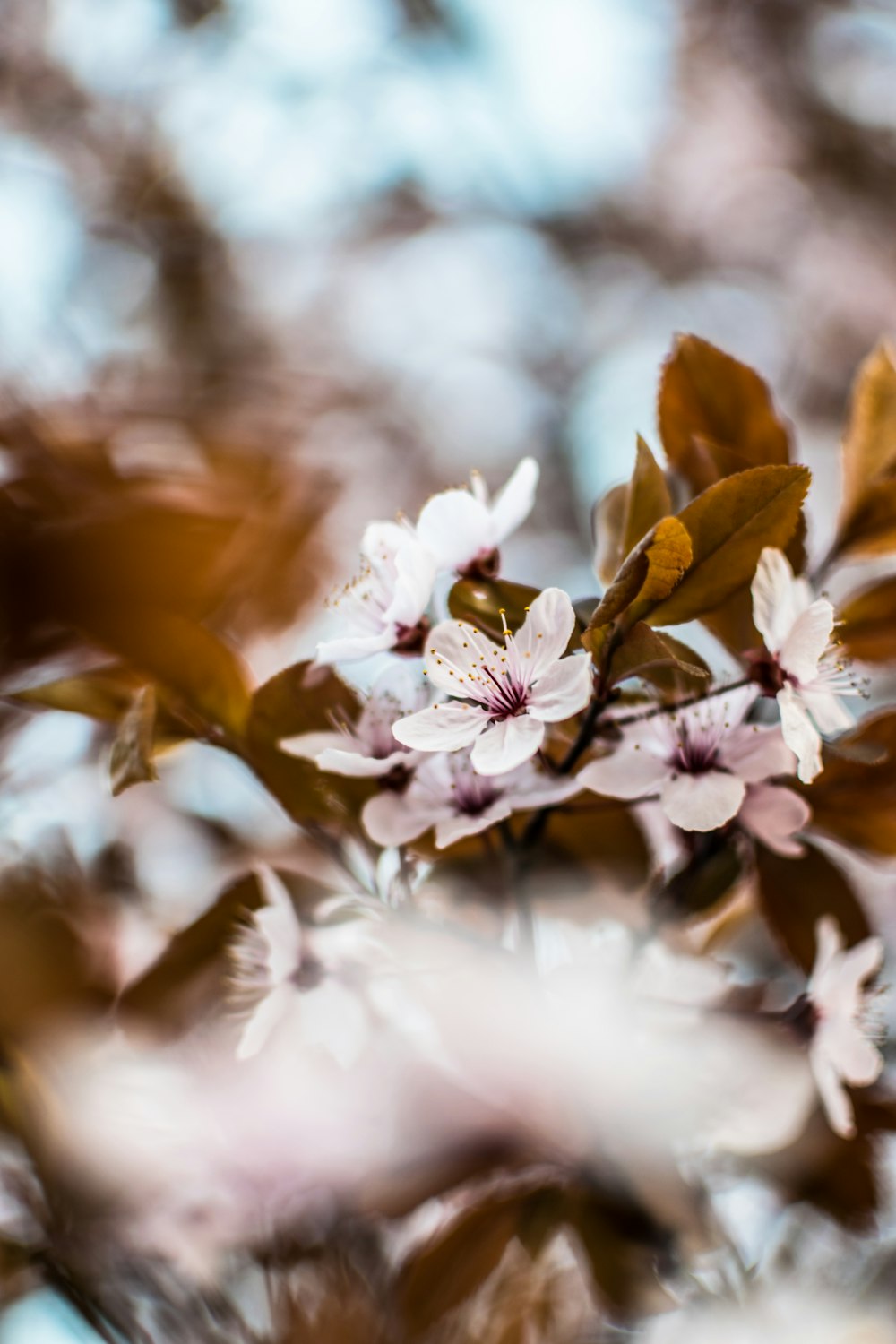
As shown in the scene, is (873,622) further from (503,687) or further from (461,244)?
(461,244)

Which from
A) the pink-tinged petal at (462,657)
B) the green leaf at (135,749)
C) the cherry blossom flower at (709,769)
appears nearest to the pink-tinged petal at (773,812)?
the cherry blossom flower at (709,769)

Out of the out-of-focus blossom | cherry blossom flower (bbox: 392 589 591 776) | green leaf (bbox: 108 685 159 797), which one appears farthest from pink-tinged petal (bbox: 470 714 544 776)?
the out-of-focus blossom

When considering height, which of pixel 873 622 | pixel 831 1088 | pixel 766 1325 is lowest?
pixel 766 1325

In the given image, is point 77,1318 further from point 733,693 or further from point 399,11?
point 399,11

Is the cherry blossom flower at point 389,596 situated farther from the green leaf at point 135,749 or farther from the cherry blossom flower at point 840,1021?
the cherry blossom flower at point 840,1021

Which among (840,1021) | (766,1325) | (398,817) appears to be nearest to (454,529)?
(398,817)

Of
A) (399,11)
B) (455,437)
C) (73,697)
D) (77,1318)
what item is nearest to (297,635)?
(73,697)
